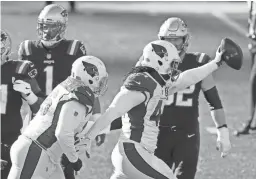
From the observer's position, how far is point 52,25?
780cm

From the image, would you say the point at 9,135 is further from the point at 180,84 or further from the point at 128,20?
the point at 128,20

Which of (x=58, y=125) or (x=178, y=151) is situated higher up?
(x=58, y=125)

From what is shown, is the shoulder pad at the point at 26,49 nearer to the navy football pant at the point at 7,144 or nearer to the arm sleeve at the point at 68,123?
the navy football pant at the point at 7,144

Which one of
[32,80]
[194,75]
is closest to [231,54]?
[194,75]

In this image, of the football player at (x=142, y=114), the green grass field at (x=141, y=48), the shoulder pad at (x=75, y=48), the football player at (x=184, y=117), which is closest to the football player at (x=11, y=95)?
the shoulder pad at (x=75, y=48)

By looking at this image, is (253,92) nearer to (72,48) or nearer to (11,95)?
(72,48)

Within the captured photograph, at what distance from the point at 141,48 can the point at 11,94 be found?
37.4 feet

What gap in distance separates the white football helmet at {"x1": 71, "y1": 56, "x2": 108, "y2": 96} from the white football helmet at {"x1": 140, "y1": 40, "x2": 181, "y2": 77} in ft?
1.09

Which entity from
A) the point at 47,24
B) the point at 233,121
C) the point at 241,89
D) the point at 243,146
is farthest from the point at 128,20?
the point at 47,24

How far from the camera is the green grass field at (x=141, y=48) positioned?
31.8 feet

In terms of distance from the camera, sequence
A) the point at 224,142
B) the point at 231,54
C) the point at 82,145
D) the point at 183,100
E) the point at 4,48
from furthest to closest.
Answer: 1. the point at 183,100
2. the point at 224,142
3. the point at 4,48
4. the point at 231,54
5. the point at 82,145

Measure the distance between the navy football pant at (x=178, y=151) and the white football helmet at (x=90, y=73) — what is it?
3.52 feet

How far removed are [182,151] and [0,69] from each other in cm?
162

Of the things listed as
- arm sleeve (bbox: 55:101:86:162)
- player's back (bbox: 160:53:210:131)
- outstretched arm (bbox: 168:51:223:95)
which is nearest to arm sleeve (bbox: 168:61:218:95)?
outstretched arm (bbox: 168:51:223:95)
